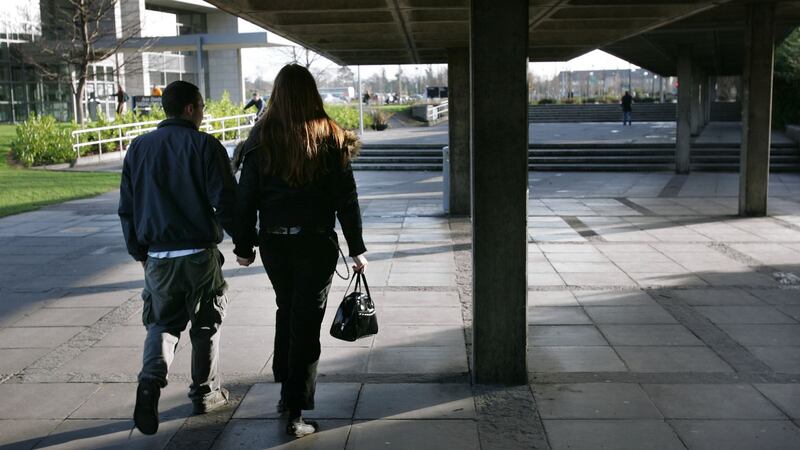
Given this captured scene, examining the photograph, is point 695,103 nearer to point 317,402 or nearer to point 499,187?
point 499,187

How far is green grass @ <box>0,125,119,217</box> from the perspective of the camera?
16406mm

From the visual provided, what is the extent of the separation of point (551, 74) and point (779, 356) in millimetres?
114887

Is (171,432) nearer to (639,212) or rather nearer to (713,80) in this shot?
(639,212)

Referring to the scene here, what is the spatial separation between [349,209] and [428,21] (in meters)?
5.98

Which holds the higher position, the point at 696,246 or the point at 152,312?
the point at 152,312

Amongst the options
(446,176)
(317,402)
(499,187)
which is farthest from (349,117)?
(317,402)

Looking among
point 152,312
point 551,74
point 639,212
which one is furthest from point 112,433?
point 551,74

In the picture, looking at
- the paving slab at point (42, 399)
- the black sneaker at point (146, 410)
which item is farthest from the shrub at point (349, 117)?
the black sneaker at point (146, 410)

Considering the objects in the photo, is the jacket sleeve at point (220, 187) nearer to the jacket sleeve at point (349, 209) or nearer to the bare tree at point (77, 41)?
the jacket sleeve at point (349, 209)

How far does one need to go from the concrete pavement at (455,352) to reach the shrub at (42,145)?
13.0m

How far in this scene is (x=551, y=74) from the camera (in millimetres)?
117625

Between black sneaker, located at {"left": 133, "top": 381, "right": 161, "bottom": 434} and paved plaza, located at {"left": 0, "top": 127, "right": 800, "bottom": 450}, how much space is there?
0.65ft

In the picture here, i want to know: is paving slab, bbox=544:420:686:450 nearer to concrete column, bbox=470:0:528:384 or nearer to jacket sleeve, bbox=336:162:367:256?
concrete column, bbox=470:0:528:384

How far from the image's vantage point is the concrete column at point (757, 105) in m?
14.2
